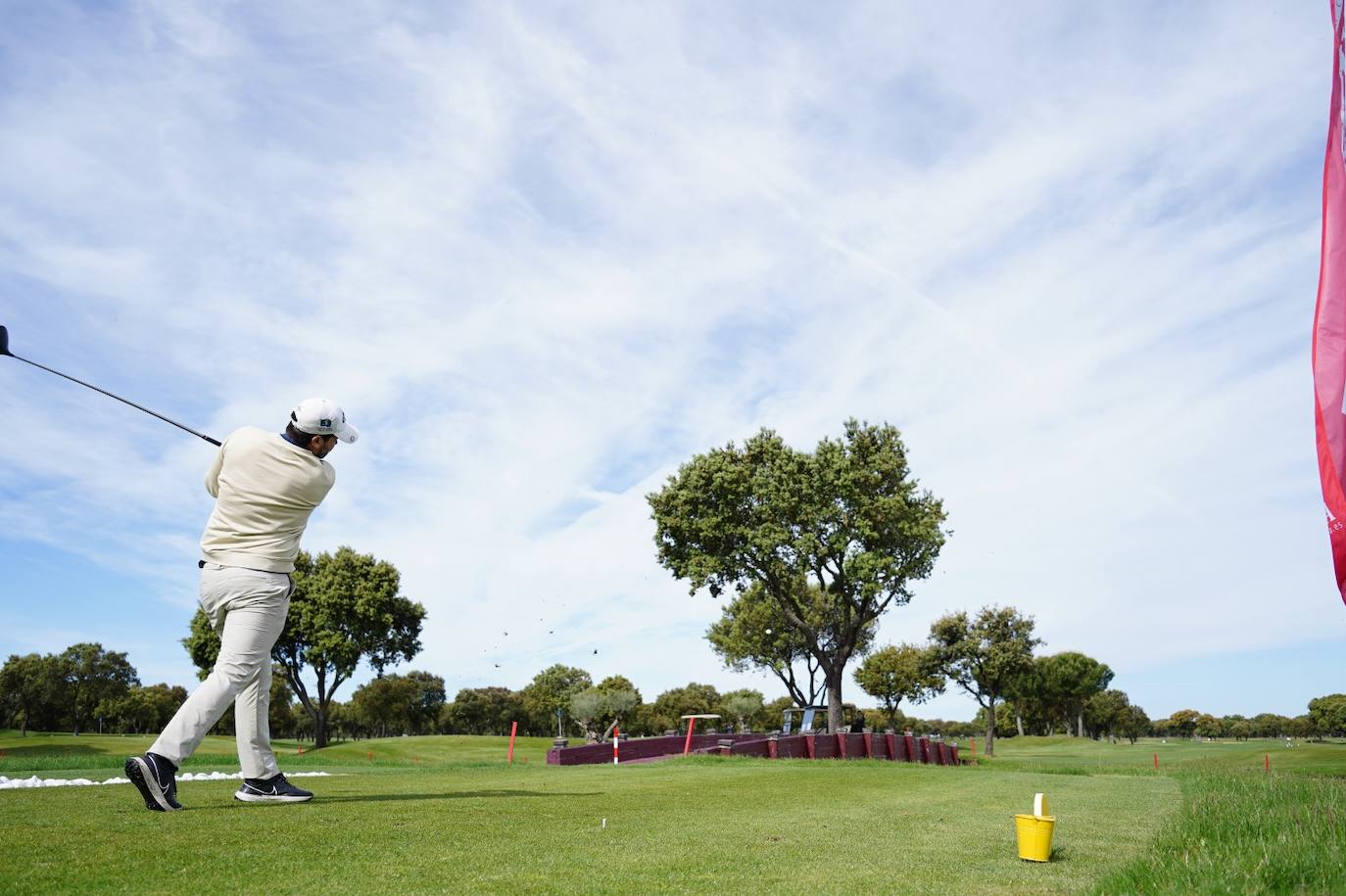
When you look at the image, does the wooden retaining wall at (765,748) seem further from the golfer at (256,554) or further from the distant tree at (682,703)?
the distant tree at (682,703)

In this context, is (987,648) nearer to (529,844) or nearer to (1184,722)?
(529,844)

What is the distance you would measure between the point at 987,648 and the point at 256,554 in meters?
56.3

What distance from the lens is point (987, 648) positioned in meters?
56.3

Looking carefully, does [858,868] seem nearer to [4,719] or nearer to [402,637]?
[402,637]

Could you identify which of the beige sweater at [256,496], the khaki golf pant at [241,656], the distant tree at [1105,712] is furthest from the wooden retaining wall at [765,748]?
the distant tree at [1105,712]

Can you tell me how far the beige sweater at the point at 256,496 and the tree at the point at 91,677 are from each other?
8299cm

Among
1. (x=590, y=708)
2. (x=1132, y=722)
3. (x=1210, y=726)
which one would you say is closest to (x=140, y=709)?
(x=590, y=708)

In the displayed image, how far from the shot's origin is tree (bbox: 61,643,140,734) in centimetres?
7388

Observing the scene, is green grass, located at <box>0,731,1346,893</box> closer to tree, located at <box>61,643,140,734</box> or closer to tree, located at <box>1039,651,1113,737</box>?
tree, located at <box>61,643,140,734</box>

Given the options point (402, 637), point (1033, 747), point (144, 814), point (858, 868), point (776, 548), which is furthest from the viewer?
point (1033, 747)

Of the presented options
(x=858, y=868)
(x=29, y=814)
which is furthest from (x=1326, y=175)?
(x=29, y=814)

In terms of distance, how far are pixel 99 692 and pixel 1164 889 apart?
8874 cm

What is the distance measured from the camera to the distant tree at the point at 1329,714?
96250 mm

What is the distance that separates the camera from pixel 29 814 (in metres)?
5.08
